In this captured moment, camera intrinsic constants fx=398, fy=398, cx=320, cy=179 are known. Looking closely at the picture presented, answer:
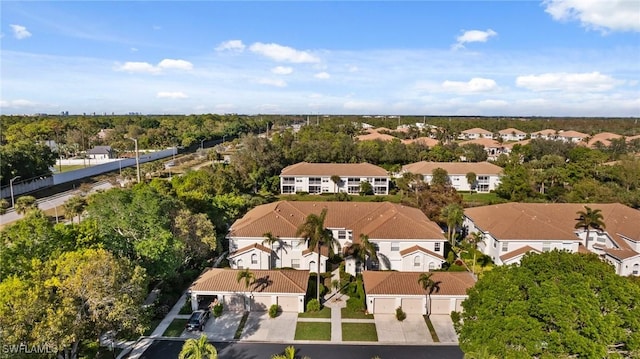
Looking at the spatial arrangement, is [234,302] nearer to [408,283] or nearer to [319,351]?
[319,351]

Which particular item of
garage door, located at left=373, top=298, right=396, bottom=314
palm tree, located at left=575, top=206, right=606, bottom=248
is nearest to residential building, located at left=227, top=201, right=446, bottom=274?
garage door, located at left=373, top=298, right=396, bottom=314

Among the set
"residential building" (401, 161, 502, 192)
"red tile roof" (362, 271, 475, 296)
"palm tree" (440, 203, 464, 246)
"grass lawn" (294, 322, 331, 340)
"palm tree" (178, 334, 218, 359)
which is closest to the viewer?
"palm tree" (178, 334, 218, 359)


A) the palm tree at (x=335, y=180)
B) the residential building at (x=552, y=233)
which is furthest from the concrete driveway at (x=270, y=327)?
the palm tree at (x=335, y=180)

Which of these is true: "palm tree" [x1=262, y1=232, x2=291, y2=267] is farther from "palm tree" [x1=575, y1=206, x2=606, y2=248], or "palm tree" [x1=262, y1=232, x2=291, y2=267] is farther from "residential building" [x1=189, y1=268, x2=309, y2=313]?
"palm tree" [x1=575, y1=206, x2=606, y2=248]

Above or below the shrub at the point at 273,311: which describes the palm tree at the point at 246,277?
above

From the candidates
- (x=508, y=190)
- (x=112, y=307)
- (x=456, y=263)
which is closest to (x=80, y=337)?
(x=112, y=307)

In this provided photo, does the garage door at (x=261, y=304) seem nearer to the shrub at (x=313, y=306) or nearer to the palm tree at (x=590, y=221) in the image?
the shrub at (x=313, y=306)

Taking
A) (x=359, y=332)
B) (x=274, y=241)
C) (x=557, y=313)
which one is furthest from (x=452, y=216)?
(x=557, y=313)
